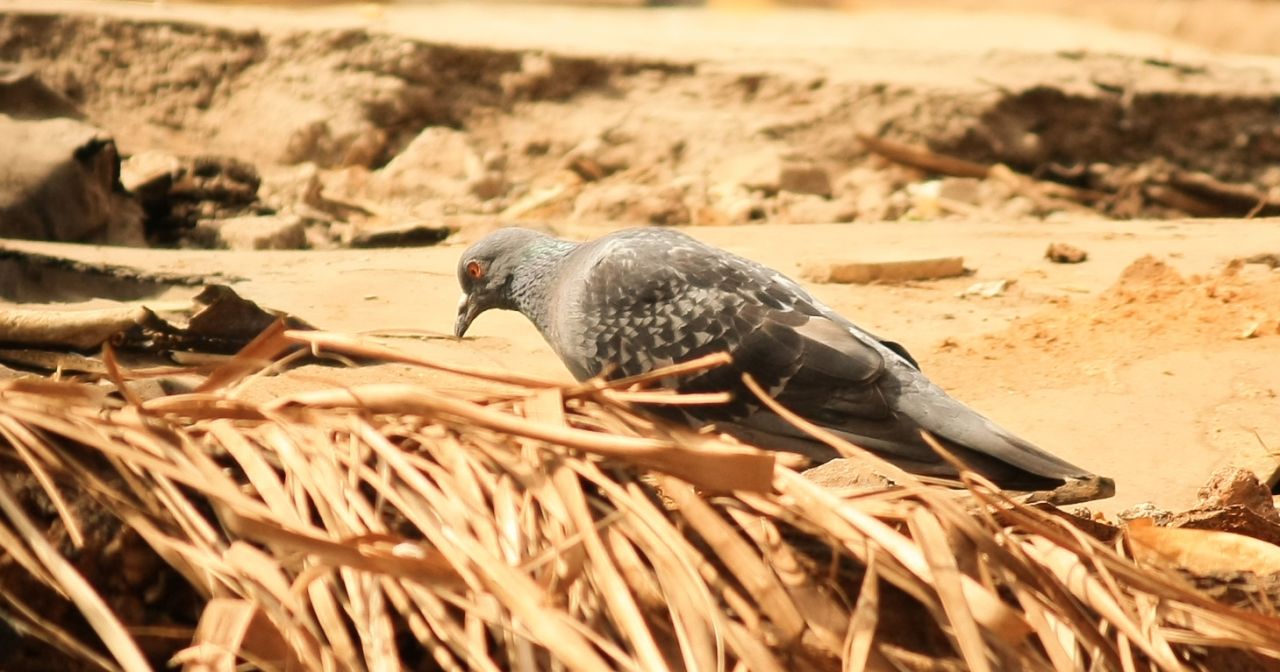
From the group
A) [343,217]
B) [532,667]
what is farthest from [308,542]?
[343,217]

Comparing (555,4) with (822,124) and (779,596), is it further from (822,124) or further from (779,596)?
(779,596)

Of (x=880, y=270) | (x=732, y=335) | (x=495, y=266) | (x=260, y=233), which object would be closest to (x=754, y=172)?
(x=880, y=270)

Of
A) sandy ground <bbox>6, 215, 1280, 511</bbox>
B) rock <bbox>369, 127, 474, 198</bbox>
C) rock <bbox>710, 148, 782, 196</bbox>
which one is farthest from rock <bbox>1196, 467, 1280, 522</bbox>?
rock <bbox>369, 127, 474, 198</bbox>

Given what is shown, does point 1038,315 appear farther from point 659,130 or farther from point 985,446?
point 659,130

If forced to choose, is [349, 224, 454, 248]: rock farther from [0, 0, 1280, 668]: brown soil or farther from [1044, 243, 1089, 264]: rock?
[1044, 243, 1089, 264]: rock

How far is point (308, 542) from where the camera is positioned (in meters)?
1.54

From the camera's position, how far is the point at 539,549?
167cm

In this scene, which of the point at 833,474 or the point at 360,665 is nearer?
the point at 360,665

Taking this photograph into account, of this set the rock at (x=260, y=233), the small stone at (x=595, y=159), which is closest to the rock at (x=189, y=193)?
the rock at (x=260, y=233)

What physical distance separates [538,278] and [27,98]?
15.9 ft

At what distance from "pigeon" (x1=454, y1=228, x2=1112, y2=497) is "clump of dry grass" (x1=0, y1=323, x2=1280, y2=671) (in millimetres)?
1928

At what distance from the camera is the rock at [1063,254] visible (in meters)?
6.91

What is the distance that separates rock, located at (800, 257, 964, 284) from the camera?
6.39 metres

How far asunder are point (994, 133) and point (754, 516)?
26.7ft
